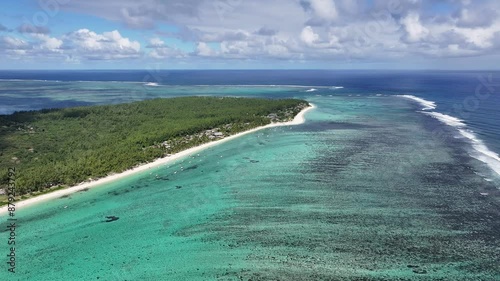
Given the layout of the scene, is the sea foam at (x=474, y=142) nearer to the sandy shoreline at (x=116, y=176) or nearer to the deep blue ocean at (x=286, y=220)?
the deep blue ocean at (x=286, y=220)

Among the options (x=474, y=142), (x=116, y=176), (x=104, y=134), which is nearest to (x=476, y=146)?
(x=474, y=142)

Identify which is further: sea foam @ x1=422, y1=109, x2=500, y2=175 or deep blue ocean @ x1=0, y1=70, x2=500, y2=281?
sea foam @ x1=422, y1=109, x2=500, y2=175

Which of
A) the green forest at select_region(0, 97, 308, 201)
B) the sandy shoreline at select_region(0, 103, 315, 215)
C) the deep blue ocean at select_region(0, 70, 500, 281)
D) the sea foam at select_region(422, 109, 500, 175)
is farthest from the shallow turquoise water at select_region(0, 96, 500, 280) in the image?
the green forest at select_region(0, 97, 308, 201)

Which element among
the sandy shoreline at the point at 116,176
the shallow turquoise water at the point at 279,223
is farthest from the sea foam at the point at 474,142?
the sandy shoreline at the point at 116,176

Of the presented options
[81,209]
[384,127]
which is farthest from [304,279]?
[384,127]

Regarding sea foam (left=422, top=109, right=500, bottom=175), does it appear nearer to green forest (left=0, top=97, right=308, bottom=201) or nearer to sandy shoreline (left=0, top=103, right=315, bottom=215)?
green forest (left=0, top=97, right=308, bottom=201)

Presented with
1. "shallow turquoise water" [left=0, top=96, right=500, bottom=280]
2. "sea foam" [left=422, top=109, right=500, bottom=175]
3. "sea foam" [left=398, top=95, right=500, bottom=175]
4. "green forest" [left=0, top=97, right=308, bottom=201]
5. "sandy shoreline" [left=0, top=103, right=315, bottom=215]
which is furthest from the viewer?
"sea foam" [left=398, top=95, right=500, bottom=175]

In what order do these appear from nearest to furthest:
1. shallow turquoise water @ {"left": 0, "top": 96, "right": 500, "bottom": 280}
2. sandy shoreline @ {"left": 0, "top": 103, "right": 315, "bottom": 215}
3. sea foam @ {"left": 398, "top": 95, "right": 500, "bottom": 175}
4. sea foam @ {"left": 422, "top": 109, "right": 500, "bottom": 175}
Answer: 1. shallow turquoise water @ {"left": 0, "top": 96, "right": 500, "bottom": 280}
2. sandy shoreline @ {"left": 0, "top": 103, "right": 315, "bottom": 215}
3. sea foam @ {"left": 422, "top": 109, "right": 500, "bottom": 175}
4. sea foam @ {"left": 398, "top": 95, "right": 500, "bottom": 175}

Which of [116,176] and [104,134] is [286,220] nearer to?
[116,176]
